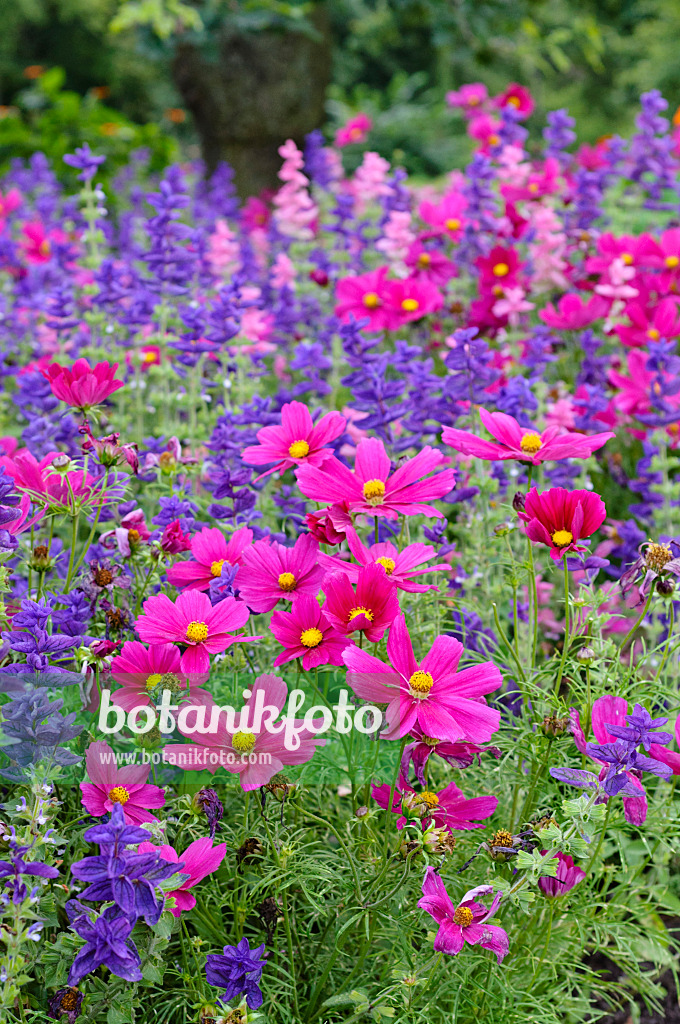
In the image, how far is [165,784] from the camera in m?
1.59

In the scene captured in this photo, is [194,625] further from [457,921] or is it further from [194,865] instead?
[457,921]

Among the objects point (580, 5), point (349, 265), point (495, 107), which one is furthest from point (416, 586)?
point (580, 5)

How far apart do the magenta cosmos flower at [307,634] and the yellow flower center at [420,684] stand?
13cm

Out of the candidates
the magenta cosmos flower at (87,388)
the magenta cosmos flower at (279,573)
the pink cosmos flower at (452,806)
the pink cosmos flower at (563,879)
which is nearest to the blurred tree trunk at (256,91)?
the magenta cosmos flower at (87,388)

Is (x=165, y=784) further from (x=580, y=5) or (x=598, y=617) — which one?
(x=580, y=5)

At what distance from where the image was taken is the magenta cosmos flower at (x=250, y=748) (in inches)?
48.3

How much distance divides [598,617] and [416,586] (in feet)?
1.43

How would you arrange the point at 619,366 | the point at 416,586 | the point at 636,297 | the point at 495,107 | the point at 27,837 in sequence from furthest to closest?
the point at 495,107
the point at 619,366
the point at 636,297
the point at 416,586
the point at 27,837

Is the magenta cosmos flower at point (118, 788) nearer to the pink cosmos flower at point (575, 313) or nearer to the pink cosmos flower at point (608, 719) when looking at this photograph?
the pink cosmos flower at point (608, 719)

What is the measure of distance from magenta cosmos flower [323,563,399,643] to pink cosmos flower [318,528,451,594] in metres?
0.03

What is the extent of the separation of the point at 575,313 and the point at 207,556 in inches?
74.1

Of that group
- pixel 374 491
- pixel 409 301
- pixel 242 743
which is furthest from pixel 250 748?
pixel 409 301

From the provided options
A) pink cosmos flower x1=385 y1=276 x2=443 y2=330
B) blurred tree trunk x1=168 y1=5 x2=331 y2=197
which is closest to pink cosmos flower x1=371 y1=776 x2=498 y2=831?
pink cosmos flower x1=385 y1=276 x2=443 y2=330

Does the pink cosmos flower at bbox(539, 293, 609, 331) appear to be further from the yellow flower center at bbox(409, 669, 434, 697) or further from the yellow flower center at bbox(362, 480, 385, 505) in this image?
the yellow flower center at bbox(409, 669, 434, 697)
